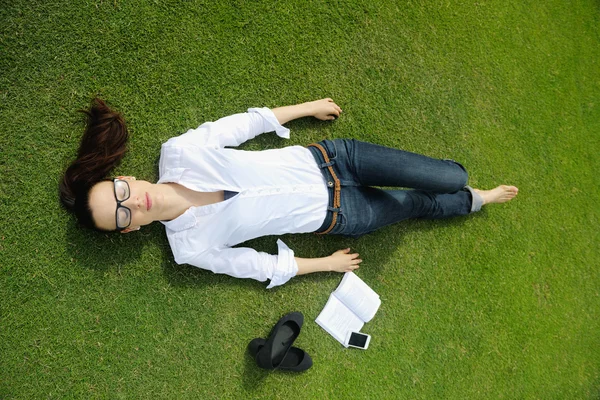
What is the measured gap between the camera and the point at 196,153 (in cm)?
288

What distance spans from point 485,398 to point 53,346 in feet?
13.8

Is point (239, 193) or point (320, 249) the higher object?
point (239, 193)

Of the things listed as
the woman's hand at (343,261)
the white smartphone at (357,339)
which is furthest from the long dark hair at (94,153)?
the white smartphone at (357,339)

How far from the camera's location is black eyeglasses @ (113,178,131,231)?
263cm

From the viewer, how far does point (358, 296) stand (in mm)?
3670

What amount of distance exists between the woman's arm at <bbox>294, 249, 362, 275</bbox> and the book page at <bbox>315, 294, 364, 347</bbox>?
1.09 ft

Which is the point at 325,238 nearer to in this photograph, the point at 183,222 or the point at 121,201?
the point at 183,222

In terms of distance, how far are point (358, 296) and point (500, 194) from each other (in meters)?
1.85

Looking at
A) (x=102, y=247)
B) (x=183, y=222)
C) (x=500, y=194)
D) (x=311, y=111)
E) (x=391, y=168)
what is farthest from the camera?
(x=500, y=194)

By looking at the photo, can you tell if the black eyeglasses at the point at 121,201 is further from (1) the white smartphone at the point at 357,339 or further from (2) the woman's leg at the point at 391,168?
(1) the white smartphone at the point at 357,339

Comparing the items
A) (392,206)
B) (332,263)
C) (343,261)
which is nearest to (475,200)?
(392,206)

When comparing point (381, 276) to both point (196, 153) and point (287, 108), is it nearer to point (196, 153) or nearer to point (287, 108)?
point (287, 108)

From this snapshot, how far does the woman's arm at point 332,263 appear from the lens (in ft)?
11.1

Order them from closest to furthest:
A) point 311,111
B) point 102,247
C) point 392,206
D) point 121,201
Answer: point 121,201, point 102,247, point 392,206, point 311,111
